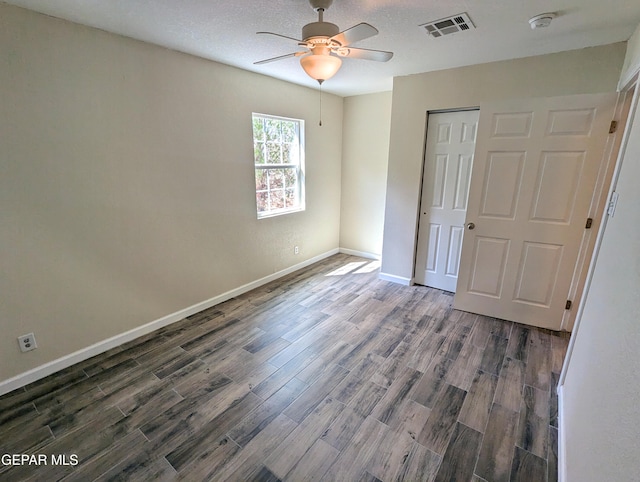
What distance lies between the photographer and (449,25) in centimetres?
206

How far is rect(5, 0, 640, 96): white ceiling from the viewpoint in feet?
5.91

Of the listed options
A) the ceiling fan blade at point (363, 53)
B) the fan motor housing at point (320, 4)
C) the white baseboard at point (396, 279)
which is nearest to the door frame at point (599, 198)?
the white baseboard at point (396, 279)

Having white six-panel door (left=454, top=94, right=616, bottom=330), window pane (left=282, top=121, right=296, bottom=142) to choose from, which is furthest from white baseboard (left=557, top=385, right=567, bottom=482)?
window pane (left=282, top=121, right=296, bottom=142)

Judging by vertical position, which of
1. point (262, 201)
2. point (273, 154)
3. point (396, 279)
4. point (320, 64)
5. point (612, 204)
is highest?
point (320, 64)

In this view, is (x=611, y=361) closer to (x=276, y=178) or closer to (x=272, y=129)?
(x=276, y=178)

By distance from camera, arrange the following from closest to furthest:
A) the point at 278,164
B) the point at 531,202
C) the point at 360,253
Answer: the point at 531,202 → the point at 278,164 → the point at 360,253

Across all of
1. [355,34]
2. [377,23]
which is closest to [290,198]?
[377,23]

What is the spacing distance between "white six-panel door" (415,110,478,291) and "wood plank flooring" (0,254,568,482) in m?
0.82

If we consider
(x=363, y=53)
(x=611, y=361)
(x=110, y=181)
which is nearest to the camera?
(x=611, y=361)

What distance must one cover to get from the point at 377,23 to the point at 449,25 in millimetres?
512

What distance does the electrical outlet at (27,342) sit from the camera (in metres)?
2.05

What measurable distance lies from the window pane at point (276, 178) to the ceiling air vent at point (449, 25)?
2290 mm

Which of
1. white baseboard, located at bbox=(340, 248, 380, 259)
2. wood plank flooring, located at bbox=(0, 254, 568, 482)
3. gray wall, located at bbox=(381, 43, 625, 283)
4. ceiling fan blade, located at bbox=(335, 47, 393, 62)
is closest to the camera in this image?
wood plank flooring, located at bbox=(0, 254, 568, 482)

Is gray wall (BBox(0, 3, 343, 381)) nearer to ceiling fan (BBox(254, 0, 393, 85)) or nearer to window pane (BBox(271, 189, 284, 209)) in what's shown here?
window pane (BBox(271, 189, 284, 209))
